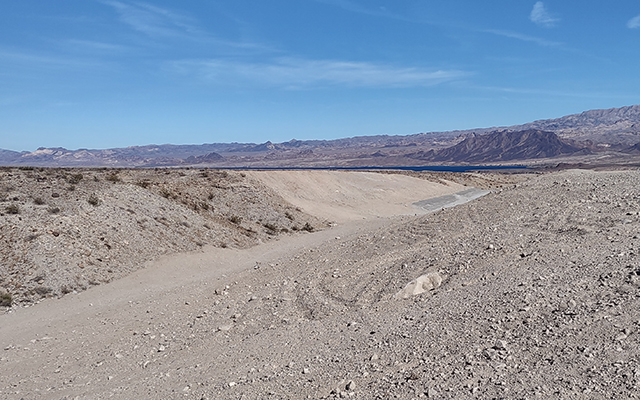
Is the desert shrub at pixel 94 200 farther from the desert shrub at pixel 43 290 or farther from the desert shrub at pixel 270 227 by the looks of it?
the desert shrub at pixel 270 227

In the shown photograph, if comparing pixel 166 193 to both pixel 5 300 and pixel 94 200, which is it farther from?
pixel 5 300

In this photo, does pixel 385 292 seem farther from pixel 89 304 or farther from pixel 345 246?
pixel 89 304

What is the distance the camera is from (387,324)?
346 inches

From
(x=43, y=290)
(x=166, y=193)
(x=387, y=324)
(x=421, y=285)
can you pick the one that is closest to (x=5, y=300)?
(x=43, y=290)

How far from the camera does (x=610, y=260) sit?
9.09 meters

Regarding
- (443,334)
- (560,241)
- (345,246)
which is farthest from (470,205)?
(443,334)

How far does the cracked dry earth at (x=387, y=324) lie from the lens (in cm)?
643

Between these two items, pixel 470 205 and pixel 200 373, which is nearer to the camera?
pixel 200 373

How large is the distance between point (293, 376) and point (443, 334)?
2462 millimetres

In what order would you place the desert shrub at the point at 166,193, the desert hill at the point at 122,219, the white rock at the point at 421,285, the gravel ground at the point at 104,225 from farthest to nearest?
the desert shrub at the point at 166,193
the desert hill at the point at 122,219
the gravel ground at the point at 104,225
the white rock at the point at 421,285

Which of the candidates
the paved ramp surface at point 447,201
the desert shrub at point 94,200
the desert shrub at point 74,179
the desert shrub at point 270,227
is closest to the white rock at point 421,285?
the desert shrub at point 94,200

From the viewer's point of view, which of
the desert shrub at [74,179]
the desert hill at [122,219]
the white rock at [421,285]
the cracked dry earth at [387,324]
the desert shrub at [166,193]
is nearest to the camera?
the cracked dry earth at [387,324]

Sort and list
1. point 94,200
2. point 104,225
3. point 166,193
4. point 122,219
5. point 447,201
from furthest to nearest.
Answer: point 447,201 < point 166,193 < point 94,200 < point 122,219 < point 104,225

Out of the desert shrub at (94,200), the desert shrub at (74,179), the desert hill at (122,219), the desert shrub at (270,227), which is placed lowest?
the desert shrub at (270,227)
